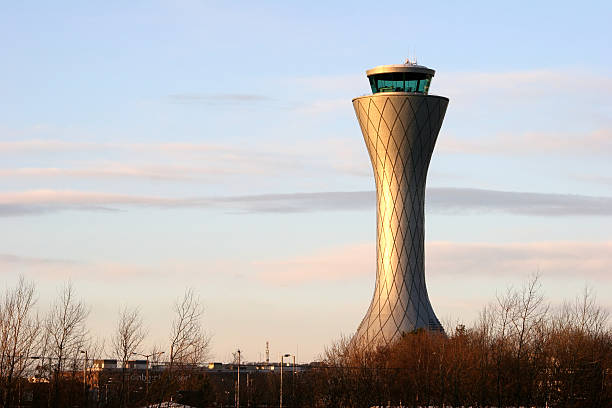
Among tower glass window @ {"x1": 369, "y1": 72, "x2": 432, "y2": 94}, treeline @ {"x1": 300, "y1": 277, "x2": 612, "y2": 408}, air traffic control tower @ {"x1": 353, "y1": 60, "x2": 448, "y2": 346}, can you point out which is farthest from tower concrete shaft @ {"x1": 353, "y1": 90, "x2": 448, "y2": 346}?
treeline @ {"x1": 300, "y1": 277, "x2": 612, "y2": 408}

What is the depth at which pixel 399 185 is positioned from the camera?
128m

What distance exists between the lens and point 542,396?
68.2 meters

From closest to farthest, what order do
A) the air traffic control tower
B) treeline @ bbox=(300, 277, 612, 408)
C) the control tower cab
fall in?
treeline @ bbox=(300, 277, 612, 408), the air traffic control tower, the control tower cab

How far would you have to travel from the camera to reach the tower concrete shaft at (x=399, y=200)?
128250 mm

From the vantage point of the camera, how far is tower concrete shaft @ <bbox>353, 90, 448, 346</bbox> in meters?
128

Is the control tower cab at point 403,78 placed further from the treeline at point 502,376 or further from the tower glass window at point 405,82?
the treeline at point 502,376

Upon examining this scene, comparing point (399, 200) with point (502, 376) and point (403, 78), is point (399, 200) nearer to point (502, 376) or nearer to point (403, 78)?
point (403, 78)

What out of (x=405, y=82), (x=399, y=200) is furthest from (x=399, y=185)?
(x=405, y=82)

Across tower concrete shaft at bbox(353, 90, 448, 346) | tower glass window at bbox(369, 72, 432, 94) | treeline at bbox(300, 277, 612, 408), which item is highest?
tower glass window at bbox(369, 72, 432, 94)

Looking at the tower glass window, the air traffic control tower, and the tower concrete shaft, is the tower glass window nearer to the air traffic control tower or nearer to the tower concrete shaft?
the air traffic control tower

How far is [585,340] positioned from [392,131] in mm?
56306

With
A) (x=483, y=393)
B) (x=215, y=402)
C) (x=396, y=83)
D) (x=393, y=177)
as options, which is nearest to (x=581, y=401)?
(x=483, y=393)

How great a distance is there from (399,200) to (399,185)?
A: 1789 mm

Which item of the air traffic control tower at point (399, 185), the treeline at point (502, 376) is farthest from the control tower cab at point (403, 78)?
the treeline at point (502, 376)
